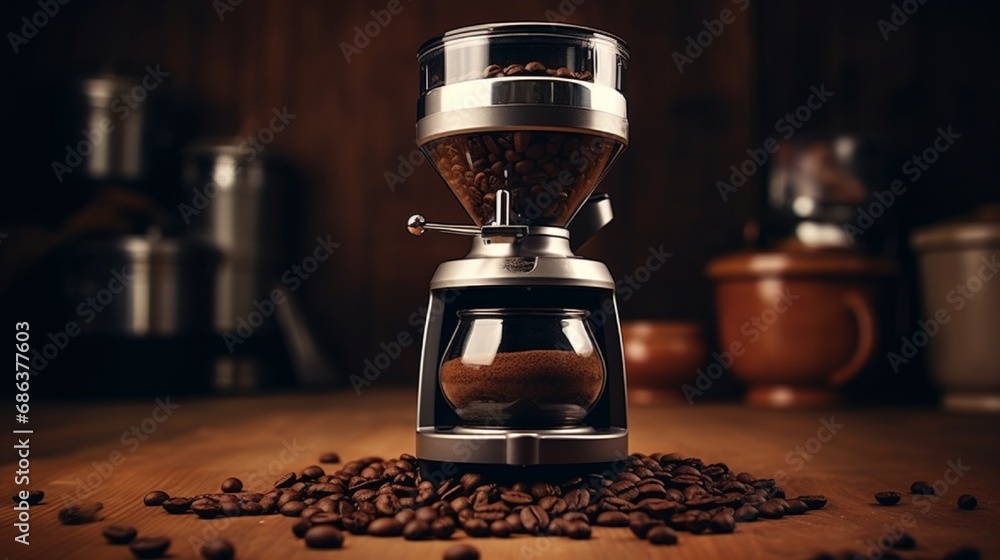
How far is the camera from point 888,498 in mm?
1149

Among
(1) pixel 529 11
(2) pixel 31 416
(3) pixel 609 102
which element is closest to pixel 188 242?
(2) pixel 31 416

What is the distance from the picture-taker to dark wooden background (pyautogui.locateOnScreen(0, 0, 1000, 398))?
3129 mm

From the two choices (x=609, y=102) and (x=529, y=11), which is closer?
(x=609, y=102)

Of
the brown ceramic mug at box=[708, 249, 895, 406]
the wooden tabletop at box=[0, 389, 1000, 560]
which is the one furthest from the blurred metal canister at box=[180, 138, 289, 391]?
the brown ceramic mug at box=[708, 249, 895, 406]

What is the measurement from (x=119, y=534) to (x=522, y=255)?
53 cm

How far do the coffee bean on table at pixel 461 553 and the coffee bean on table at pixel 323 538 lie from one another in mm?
129

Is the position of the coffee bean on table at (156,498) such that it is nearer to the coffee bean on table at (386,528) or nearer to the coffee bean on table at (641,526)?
the coffee bean on table at (386,528)

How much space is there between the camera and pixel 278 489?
3.84 feet

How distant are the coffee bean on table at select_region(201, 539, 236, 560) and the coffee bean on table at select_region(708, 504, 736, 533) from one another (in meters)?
0.47

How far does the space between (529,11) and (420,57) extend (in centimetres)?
208

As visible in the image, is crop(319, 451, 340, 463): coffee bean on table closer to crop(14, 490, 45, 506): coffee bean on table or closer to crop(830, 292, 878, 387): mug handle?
crop(14, 490, 45, 506): coffee bean on table

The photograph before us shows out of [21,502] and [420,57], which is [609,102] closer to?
[420,57]

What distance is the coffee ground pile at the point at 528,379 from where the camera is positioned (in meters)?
1.13

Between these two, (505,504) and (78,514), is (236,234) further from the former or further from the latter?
(505,504)
